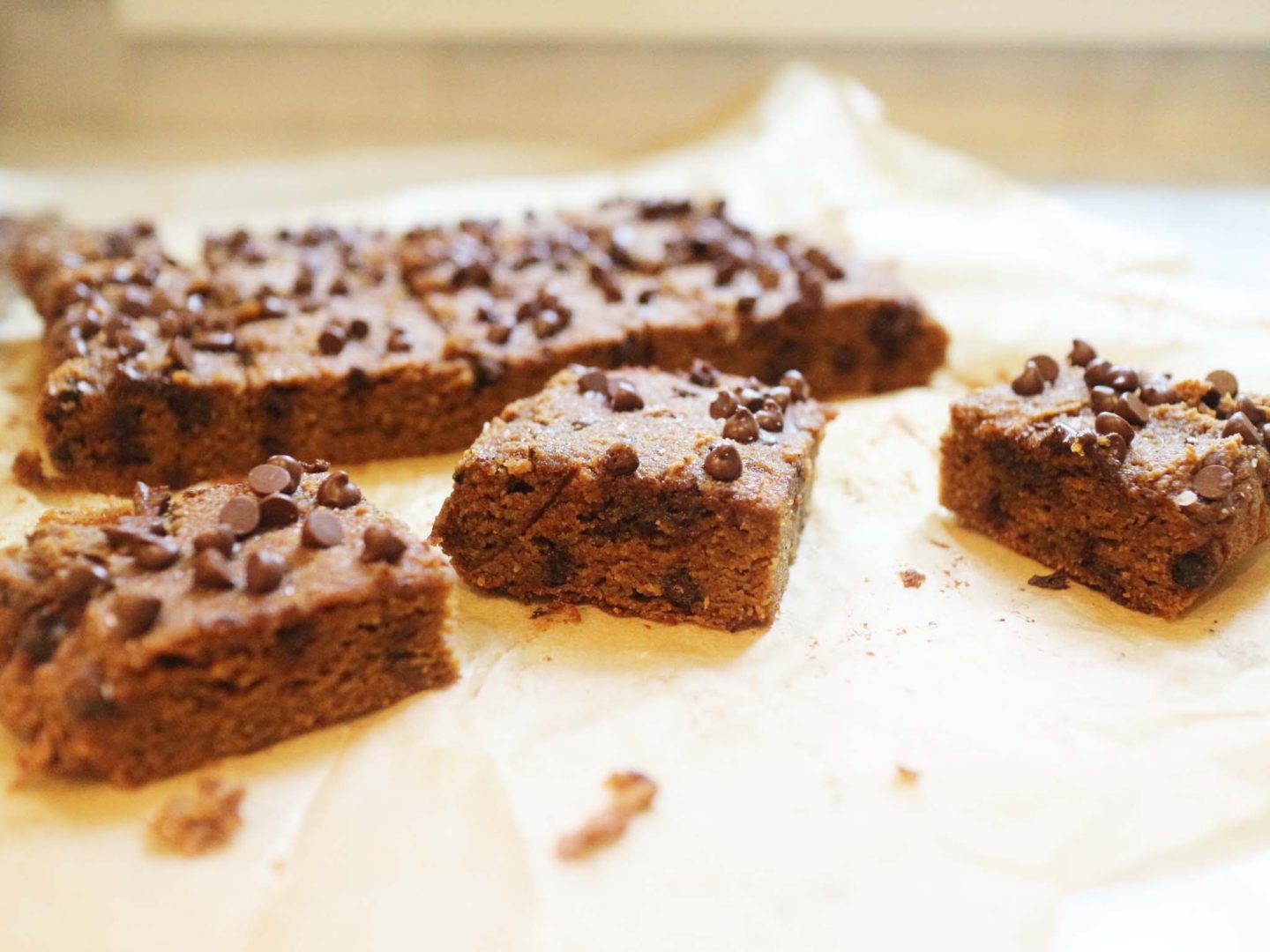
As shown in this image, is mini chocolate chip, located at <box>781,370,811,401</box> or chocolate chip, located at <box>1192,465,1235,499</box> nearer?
chocolate chip, located at <box>1192,465,1235,499</box>

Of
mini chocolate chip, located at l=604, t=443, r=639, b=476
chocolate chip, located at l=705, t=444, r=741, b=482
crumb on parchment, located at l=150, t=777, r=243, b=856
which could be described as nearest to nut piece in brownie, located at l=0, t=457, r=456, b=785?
crumb on parchment, located at l=150, t=777, r=243, b=856

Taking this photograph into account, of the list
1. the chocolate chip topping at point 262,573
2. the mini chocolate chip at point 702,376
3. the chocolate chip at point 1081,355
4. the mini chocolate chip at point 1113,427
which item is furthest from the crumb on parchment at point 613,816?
the chocolate chip at point 1081,355

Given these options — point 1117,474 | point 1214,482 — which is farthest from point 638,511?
point 1214,482

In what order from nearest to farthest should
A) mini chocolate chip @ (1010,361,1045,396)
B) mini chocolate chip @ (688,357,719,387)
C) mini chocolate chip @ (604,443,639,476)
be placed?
mini chocolate chip @ (604,443,639,476)
mini chocolate chip @ (1010,361,1045,396)
mini chocolate chip @ (688,357,719,387)

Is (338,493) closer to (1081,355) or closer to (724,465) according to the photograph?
(724,465)

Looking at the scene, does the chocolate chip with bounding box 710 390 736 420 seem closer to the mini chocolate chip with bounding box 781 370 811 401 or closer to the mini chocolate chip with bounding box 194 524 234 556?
the mini chocolate chip with bounding box 781 370 811 401

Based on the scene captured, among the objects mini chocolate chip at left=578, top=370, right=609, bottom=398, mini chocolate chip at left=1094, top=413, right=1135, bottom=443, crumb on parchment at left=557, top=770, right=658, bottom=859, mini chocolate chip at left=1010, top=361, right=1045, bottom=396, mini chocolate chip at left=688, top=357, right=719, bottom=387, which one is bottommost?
crumb on parchment at left=557, top=770, right=658, bottom=859
